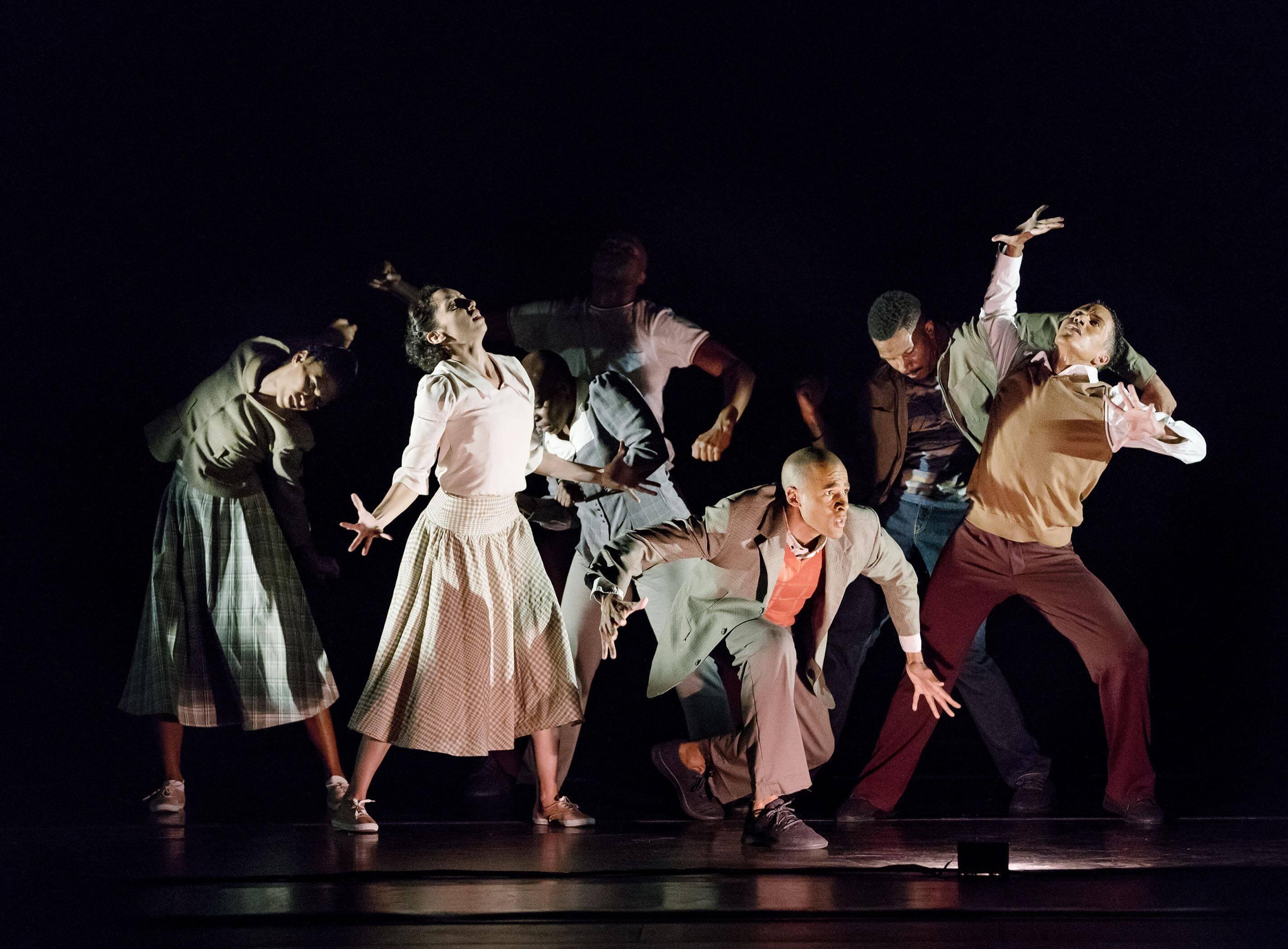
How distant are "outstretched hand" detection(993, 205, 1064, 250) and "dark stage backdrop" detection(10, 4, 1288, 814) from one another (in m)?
0.13

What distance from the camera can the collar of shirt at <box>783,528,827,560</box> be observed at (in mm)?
4645

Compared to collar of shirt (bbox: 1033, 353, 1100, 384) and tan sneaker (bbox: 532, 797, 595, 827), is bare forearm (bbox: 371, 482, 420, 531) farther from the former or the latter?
collar of shirt (bbox: 1033, 353, 1100, 384)

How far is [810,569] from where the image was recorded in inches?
186

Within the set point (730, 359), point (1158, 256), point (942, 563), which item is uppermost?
point (1158, 256)

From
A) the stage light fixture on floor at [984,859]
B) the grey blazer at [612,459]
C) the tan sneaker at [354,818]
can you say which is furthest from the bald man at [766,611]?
the tan sneaker at [354,818]

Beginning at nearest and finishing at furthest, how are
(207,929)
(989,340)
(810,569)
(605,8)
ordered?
(207,929), (810,569), (989,340), (605,8)

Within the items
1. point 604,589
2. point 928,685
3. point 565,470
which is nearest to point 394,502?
point 565,470

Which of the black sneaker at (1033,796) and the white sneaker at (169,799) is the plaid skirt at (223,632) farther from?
the black sneaker at (1033,796)

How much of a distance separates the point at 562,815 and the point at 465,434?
123 cm

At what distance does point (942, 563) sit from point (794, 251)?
1.19 m

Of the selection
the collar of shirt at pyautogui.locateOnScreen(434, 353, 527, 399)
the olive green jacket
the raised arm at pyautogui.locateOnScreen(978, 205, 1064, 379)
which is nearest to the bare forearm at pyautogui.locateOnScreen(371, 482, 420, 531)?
the collar of shirt at pyautogui.locateOnScreen(434, 353, 527, 399)

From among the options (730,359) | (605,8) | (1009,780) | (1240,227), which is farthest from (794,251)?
(1009,780)

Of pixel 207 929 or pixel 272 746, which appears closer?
pixel 207 929

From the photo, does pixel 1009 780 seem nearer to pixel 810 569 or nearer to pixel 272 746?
pixel 810 569
